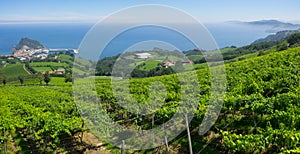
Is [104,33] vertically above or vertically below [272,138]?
above

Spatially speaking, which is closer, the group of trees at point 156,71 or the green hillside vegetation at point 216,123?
the green hillside vegetation at point 216,123

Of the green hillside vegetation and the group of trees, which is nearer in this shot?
the green hillside vegetation

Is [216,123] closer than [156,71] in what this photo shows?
Yes

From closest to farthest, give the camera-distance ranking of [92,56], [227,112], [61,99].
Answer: [92,56]
[227,112]
[61,99]

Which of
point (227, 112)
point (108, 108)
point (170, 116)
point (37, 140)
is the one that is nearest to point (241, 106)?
point (227, 112)

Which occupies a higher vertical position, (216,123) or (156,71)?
(216,123)

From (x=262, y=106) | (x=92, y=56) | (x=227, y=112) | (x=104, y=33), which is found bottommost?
(x=227, y=112)

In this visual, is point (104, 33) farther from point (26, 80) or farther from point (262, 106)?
point (26, 80)

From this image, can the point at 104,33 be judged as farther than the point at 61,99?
No

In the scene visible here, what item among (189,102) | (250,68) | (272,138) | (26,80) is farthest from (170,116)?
(26,80)

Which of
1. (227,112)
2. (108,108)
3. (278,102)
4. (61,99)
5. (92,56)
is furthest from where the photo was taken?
(61,99)
